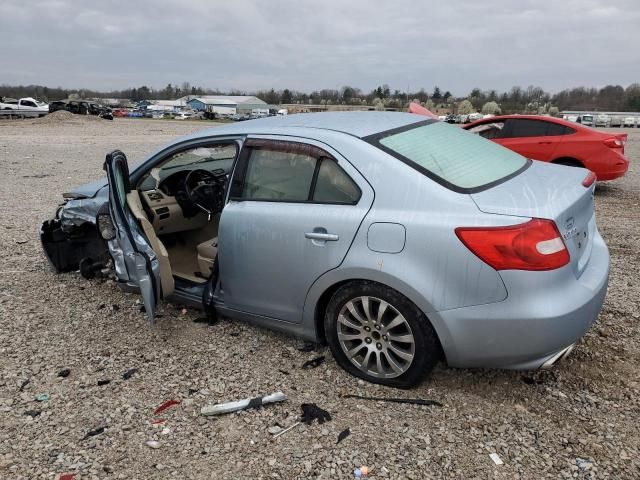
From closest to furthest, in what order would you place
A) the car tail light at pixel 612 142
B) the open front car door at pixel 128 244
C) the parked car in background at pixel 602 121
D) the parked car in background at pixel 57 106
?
the open front car door at pixel 128 244
the car tail light at pixel 612 142
the parked car in background at pixel 57 106
the parked car in background at pixel 602 121

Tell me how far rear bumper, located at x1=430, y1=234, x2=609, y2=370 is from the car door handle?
705 mm

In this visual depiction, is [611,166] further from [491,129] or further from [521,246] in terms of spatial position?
[521,246]

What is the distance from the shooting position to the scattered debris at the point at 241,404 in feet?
9.74

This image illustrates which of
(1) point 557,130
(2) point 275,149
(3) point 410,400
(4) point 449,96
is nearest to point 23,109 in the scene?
(1) point 557,130

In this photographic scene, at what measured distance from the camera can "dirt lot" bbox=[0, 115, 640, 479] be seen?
8.37 ft

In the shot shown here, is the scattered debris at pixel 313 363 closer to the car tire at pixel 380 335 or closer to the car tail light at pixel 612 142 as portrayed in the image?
the car tire at pixel 380 335

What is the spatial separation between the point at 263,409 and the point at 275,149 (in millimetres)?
1642

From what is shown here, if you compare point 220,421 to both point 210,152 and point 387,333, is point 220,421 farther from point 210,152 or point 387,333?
point 210,152

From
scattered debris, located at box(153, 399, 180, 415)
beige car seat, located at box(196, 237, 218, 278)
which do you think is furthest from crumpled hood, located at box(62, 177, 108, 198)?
scattered debris, located at box(153, 399, 180, 415)

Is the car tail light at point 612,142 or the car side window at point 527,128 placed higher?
the car side window at point 527,128

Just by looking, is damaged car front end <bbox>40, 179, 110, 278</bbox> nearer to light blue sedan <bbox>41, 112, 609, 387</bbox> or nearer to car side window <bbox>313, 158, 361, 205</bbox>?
light blue sedan <bbox>41, 112, 609, 387</bbox>

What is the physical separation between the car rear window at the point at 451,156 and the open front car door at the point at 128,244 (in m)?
1.75

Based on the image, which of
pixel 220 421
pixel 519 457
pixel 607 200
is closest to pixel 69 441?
pixel 220 421

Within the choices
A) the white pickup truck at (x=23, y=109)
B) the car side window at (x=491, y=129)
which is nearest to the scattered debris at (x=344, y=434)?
the car side window at (x=491, y=129)
